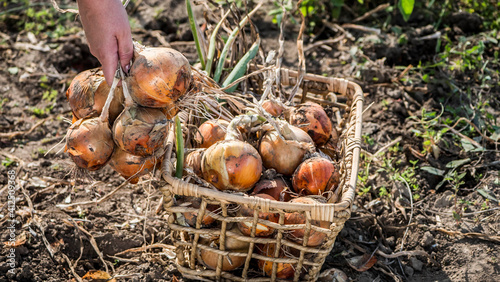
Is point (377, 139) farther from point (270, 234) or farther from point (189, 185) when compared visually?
point (189, 185)

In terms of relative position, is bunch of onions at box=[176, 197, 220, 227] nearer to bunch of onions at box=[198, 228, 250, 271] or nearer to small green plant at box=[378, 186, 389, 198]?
bunch of onions at box=[198, 228, 250, 271]

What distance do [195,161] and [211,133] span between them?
0.15 m

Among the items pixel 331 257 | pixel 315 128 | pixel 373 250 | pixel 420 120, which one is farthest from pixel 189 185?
pixel 420 120

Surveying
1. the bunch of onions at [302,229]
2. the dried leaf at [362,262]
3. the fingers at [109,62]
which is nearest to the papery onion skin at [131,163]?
the fingers at [109,62]

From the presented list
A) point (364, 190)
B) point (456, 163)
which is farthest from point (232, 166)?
point (456, 163)

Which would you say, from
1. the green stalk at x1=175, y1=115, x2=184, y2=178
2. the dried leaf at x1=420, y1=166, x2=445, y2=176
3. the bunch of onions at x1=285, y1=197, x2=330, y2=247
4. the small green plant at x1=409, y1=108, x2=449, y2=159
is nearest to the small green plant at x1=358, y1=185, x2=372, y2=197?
the dried leaf at x1=420, y1=166, x2=445, y2=176

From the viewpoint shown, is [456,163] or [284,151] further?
[456,163]

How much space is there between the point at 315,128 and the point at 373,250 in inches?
22.7

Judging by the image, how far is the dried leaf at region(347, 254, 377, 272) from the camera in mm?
1698

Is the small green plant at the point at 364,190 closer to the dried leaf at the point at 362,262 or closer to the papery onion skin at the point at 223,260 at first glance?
the dried leaf at the point at 362,262

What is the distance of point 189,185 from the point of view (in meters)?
1.34

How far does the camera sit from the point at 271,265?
1.46 m

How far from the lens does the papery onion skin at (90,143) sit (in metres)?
1.36

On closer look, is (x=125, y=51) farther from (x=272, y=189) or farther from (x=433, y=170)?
(x=433, y=170)
